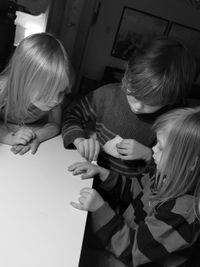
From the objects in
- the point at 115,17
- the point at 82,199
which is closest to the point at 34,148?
the point at 82,199

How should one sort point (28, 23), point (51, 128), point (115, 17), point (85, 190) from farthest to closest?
point (115, 17)
point (28, 23)
point (51, 128)
point (85, 190)

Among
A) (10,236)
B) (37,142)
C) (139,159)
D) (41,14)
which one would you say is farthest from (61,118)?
(41,14)

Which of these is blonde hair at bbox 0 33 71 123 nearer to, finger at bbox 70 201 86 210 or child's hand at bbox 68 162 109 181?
child's hand at bbox 68 162 109 181

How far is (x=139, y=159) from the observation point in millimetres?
980

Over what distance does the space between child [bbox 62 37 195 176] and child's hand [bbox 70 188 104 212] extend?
180mm

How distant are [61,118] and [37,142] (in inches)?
7.4

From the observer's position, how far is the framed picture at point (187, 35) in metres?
2.51

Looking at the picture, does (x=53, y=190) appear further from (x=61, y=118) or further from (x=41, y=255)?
(x=61, y=118)

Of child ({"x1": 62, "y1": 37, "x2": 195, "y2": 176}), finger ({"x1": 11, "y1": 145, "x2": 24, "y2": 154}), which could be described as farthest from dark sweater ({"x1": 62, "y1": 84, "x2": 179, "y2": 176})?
finger ({"x1": 11, "y1": 145, "x2": 24, "y2": 154})

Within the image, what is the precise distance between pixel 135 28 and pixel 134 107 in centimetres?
184

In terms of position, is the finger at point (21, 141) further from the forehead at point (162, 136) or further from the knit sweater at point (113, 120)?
the forehead at point (162, 136)

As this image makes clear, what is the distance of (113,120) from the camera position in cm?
100

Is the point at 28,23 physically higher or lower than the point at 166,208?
higher

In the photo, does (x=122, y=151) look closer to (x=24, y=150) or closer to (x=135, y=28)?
(x=24, y=150)
